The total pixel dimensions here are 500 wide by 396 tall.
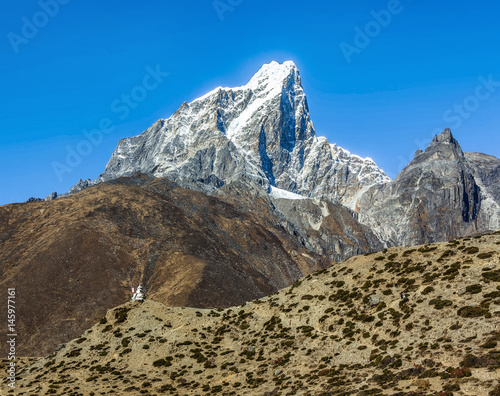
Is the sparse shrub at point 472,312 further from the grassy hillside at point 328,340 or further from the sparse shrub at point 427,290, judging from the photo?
the sparse shrub at point 427,290

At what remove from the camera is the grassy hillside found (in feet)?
148

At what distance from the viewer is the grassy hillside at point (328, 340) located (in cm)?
4519

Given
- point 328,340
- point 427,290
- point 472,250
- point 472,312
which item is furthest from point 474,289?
point 328,340

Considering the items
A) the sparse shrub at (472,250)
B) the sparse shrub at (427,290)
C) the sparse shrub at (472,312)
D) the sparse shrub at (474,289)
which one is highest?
the sparse shrub at (472,250)

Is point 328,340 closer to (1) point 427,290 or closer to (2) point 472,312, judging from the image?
(1) point 427,290

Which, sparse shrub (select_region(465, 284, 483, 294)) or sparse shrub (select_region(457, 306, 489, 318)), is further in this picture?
sparse shrub (select_region(465, 284, 483, 294))

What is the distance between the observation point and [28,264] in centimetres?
18600

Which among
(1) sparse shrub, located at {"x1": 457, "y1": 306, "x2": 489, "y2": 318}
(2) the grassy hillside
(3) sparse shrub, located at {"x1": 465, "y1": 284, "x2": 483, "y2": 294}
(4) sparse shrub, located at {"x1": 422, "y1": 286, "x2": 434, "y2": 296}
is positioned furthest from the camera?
(4) sparse shrub, located at {"x1": 422, "y1": 286, "x2": 434, "y2": 296}

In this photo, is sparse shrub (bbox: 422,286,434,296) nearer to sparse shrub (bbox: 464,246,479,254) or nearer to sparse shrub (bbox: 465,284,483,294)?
sparse shrub (bbox: 465,284,483,294)

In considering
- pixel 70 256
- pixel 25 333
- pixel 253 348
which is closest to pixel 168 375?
pixel 253 348

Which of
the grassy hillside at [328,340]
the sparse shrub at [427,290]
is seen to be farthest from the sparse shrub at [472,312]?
the sparse shrub at [427,290]

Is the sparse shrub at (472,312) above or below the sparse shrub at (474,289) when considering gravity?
below

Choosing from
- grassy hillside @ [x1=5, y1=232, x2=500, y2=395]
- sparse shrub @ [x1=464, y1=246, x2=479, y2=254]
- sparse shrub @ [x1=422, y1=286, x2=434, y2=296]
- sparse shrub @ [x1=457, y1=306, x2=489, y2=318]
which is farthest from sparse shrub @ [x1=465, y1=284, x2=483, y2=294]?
sparse shrub @ [x1=464, y1=246, x2=479, y2=254]

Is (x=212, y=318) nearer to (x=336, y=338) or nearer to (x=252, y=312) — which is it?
(x=252, y=312)
